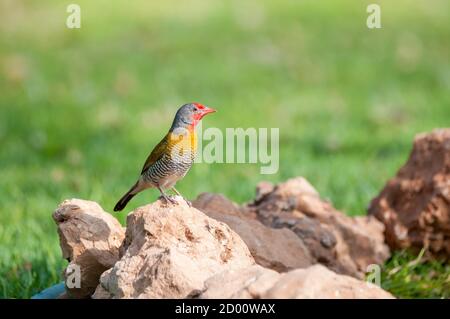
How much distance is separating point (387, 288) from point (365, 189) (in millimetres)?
1771

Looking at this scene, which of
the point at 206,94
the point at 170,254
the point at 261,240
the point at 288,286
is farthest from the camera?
the point at 206,94

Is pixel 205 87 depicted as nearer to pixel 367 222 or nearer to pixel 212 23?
pixel 212 23

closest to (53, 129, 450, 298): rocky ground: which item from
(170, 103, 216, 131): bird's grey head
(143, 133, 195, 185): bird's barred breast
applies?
(143, 133, 195, 185): bird's barred breast

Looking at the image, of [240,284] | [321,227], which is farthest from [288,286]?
[321,227]

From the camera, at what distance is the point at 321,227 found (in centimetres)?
498

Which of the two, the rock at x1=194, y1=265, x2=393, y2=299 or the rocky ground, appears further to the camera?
the rocky ground

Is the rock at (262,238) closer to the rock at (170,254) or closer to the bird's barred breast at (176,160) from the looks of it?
the bird's barred breast at (176,160)

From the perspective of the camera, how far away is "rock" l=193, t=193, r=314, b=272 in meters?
4.38

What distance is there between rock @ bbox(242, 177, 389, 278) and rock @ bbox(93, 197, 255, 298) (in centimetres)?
118

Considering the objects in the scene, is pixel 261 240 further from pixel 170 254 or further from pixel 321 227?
pixel 170 254

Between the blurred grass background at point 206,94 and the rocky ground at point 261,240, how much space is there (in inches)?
11.3

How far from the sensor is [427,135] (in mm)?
5473

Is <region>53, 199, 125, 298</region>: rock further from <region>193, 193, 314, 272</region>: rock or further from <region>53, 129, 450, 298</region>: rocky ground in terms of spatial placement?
<region>193, 193, 314, 272</region>: rock

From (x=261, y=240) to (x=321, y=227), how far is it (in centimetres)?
63
